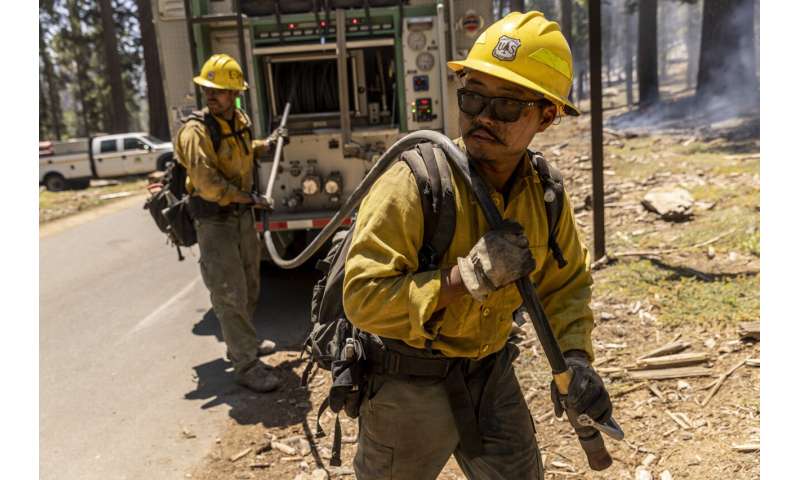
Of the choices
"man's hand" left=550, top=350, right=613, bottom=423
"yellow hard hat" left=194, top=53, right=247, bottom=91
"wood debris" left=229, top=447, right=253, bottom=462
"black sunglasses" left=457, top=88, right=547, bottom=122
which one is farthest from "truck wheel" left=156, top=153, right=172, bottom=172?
"man's hand" left=550, top=350, right=613, bottom=423

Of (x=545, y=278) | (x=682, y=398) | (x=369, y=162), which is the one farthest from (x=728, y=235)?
(x=545, y=278)

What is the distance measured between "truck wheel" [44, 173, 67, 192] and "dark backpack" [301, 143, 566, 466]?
22.2 m

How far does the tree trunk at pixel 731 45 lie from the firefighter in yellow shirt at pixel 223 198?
19.6 metres

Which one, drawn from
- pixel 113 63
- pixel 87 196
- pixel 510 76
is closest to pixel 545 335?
pixel 510 76

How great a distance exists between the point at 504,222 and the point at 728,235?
20.1ft

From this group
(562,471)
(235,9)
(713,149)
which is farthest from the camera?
(713,149)

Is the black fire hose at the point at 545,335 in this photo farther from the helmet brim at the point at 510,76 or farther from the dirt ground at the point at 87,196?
the dirt ground at the point at 87,196

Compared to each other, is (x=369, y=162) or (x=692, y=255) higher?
(x=369, y=162)

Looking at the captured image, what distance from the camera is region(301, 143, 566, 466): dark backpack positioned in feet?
7.22

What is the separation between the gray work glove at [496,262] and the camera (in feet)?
6.55

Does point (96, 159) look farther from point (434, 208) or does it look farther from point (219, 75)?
point (434, 208)

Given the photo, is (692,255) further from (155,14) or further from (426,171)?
(155,14)

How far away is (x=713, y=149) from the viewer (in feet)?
45.6

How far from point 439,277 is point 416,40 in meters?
5.08
